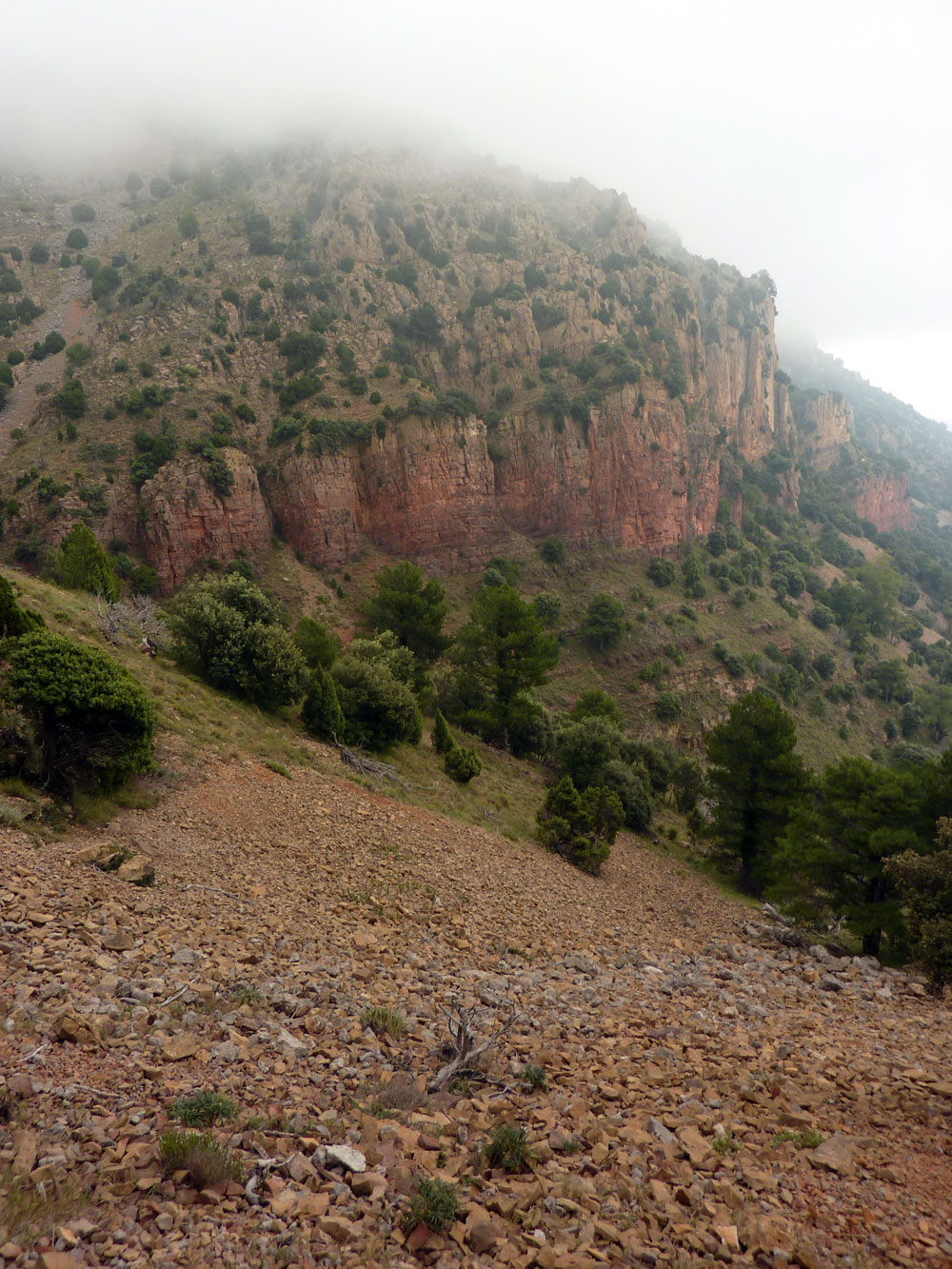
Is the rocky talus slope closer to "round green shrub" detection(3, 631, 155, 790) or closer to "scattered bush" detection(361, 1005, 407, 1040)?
"scattered bush" detection(361, 1005, 407, 1040)

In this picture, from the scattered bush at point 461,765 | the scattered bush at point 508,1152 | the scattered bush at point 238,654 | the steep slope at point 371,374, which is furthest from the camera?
the steep slope at point 371,374

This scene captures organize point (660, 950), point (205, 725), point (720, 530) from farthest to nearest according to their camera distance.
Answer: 1. point (720, 530)
2. point (205, 725)
3. point (660, 950)

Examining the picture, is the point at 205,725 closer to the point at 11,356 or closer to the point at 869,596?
the point at 11,356

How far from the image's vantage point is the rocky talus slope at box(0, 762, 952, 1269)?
3.75 meters

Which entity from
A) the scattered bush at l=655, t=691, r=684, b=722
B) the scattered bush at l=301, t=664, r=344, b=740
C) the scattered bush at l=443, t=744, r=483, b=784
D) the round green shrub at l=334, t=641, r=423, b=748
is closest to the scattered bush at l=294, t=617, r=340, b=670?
the round green shrub at l=334, t=641, r=423, b=748

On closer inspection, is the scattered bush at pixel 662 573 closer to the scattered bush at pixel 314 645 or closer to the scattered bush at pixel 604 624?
the scattered bush at pixel 604 624

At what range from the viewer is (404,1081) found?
5.48 metres

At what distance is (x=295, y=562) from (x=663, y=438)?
1847 inches

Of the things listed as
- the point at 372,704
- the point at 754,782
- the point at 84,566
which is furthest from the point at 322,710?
the point at 84,566

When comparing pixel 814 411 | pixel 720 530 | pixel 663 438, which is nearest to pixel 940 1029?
pixel 663 438

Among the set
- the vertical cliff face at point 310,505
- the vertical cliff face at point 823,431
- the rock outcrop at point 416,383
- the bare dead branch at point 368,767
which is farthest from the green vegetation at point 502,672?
the vertical cliff face at point 823,431

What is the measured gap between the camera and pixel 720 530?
81.5 m

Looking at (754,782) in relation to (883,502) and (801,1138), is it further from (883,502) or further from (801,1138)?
(883,502)

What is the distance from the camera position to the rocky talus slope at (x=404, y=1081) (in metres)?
3.75
